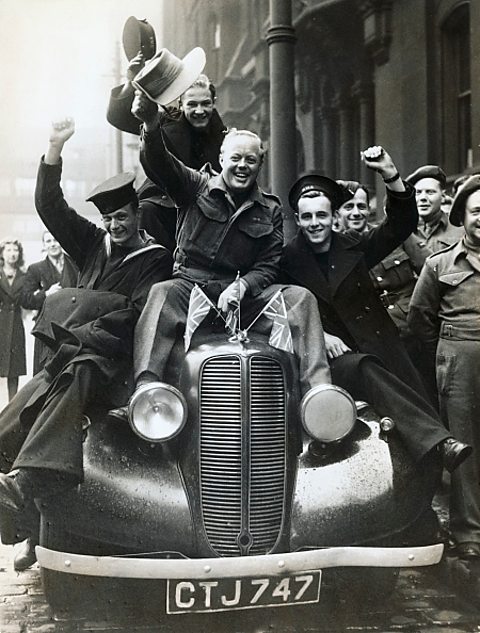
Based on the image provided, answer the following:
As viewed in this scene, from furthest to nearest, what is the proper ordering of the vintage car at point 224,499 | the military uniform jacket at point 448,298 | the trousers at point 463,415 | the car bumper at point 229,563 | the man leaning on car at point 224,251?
the military uniform jacket at point 448,298, the trousers at point 463,415, the man leaning on car at point 224,251, the vintage car at point 224,499, the car bumper at point 229,563

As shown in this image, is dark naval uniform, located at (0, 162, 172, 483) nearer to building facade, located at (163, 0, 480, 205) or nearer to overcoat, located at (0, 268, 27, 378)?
overcoat, located at (0, 268, 27, 378)

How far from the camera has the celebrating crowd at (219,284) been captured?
10.5 ft

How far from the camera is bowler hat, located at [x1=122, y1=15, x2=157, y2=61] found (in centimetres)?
358

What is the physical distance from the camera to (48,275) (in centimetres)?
352

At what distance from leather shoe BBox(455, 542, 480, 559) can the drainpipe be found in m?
1.96

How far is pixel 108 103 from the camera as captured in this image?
11.5ft

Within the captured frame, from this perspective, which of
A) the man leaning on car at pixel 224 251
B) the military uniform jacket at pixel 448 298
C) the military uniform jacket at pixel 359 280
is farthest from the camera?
the military uniform jacket at pixel 448 298

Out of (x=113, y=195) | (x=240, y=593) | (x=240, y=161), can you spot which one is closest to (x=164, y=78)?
(x=240, y=161)

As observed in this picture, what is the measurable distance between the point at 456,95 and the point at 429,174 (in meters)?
0.48

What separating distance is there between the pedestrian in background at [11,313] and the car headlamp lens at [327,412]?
1343 mm

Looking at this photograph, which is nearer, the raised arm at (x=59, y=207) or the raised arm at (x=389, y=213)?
the raised arm at (x=59, y=207)

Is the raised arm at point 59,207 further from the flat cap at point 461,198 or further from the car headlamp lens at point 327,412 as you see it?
the flat cap at point 461,198

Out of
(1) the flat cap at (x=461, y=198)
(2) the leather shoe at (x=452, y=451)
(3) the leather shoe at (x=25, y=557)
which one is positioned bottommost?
(3) the leather shoe at (x=25, y=557)

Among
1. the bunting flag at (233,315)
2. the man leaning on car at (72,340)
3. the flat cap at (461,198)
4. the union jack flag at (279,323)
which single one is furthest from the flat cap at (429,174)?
the man leaning on car at (72,340)
